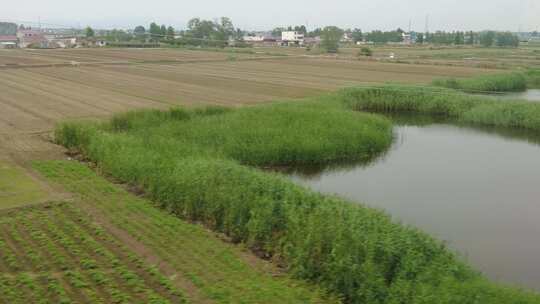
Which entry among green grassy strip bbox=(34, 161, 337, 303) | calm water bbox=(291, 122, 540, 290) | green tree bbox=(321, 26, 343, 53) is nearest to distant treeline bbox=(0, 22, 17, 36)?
green tree bbox=(321, 26, 343, 53)

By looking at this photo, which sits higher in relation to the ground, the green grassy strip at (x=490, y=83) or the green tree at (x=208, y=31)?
the green tree at (x=208, y=31)

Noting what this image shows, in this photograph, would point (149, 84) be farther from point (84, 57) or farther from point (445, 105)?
point (84, 57)

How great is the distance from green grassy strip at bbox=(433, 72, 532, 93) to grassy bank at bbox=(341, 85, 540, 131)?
351 centimetres

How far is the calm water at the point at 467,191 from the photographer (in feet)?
34.8

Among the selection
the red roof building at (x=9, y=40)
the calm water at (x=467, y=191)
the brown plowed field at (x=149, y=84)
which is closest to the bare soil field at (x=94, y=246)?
the brown plowed field at (x=149, y=84)

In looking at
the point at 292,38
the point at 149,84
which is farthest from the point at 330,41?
the point at 149,84

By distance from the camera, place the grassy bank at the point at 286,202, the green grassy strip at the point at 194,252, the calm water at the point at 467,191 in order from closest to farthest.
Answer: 1. the grassy bank at the point at 286,202
2. the green grassy strip at the point at 194,252
3. the calm water at the point at 467,191

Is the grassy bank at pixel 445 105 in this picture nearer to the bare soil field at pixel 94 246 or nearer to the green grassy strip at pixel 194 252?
the bare soil field at pixel 94 246

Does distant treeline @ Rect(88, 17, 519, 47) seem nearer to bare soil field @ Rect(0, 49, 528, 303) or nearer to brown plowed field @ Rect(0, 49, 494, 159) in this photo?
brown plowed field @ Rect(0, 49, 494, 159)

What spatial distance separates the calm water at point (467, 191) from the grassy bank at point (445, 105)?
2.51 meters

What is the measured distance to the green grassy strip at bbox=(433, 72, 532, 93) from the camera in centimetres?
3340

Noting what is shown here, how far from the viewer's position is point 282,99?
95.3ft

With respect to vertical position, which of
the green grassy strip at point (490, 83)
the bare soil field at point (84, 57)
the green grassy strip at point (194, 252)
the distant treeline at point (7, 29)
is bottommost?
the green grassy strip at point (194, 252)

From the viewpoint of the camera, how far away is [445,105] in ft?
91.2
